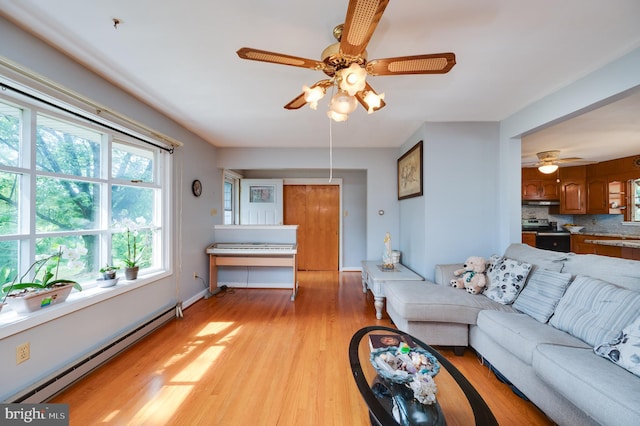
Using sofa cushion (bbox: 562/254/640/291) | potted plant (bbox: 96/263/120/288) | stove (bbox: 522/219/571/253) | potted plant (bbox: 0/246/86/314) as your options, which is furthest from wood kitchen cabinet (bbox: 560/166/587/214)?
potted plant (bbox: 0/246/86/314)

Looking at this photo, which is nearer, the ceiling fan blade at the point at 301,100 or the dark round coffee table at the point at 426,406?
the dark round coffee table at the point at 426,406

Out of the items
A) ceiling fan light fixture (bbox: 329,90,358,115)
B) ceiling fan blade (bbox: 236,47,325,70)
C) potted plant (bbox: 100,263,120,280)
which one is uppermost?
ceiling fan blade (bbox: 236,47,325,70)

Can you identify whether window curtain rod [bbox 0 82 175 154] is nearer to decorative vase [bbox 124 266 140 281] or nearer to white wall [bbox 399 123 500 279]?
decorative vase [bbox 124 266 140 281]

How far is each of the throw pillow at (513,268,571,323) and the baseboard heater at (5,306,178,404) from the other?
131 inches

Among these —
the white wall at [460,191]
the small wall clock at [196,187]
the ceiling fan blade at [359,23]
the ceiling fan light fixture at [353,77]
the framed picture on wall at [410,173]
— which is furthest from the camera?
the small wall clock at [196,187]

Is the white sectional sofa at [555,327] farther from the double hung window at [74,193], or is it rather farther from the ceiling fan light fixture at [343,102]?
the double hung window at [74,193]

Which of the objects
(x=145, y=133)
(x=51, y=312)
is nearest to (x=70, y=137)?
(x=145, y=133)

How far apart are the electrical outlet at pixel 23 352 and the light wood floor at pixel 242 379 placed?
375 millimetres

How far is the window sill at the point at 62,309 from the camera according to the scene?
139 cm

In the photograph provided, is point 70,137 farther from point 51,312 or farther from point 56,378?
point 56,378

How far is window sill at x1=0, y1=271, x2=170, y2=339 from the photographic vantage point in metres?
1.39

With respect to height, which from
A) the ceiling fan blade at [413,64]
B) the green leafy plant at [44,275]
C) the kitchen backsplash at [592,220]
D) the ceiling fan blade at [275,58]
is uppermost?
the ceiling fan blade at [275,58]

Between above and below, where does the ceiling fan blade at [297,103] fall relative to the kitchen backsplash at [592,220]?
above

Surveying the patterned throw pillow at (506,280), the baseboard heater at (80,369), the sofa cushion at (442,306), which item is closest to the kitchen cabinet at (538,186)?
the patterned throw pillow at (506,280)
